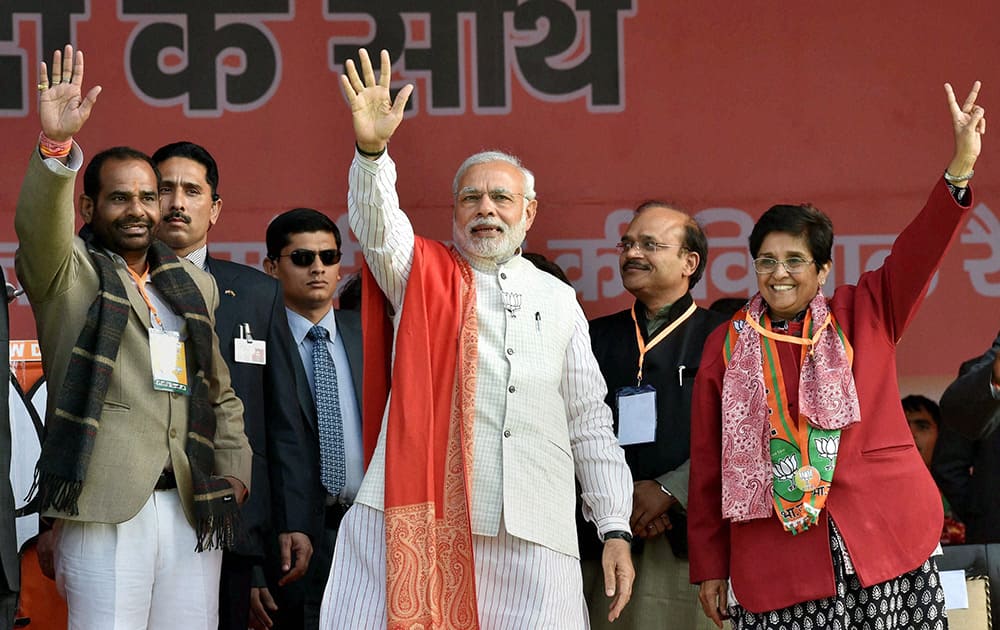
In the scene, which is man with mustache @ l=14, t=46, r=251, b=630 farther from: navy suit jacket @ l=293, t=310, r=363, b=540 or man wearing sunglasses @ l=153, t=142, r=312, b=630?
navy suit jacket @ l=293, t=310, r=363, b=540

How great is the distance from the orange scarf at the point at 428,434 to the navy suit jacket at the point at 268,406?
28.6 inches

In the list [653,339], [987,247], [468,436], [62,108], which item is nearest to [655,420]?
[653,339]

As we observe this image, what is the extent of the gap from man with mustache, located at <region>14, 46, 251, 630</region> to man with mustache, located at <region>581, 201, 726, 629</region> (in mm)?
1228

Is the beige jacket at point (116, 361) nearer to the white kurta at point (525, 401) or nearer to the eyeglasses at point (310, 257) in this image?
the white kurta at point (525, 401)

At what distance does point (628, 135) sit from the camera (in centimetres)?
549

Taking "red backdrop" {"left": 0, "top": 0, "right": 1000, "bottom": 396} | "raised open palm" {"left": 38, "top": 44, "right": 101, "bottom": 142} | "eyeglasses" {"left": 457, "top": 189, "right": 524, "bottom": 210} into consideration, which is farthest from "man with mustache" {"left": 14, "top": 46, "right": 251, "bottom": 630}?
"red backdrop" {"left": 0, "top": 0, "right": 1000, "bottom": 396}

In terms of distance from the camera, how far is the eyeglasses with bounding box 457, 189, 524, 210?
3.65 m

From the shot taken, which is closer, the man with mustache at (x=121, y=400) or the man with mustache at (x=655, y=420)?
the man with mustache at (x=121, y=400)

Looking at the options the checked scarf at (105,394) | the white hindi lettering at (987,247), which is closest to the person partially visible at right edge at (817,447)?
the checked scarf at (105,394)

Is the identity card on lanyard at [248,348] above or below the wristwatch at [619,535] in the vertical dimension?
above

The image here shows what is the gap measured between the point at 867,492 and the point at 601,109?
233 centimetres

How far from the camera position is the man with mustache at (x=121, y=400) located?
337cm

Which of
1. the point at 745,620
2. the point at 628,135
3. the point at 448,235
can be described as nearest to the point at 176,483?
the point at 745,620

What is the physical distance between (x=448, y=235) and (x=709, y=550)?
6.72 feet
